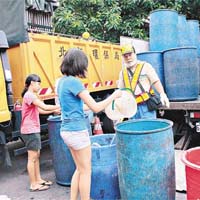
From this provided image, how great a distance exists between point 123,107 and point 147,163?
2.49ft

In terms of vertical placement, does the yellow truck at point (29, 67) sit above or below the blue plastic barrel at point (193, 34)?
below

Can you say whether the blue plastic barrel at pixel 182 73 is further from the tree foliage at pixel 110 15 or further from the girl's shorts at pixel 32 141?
the tree foliage at pixel 110 15

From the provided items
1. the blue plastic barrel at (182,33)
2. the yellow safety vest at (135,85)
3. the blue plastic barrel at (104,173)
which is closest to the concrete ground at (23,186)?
the blue plastic barrel at (104,173)

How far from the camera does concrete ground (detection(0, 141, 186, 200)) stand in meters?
3.72

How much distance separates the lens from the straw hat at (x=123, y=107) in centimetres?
320

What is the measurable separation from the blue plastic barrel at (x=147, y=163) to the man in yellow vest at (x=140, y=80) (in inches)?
31.3

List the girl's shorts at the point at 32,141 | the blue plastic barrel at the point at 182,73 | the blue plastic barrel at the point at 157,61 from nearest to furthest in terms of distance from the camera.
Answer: the girl's shorts at the point at 32,141
the blue plastic barrel at the point at 182,73
the blue plastic barrel at the point at 157,61

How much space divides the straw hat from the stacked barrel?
5.38 feet

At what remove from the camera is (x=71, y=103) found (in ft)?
A: 8.94

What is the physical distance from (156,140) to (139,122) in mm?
520

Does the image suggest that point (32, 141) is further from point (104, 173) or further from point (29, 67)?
point (29, 67)

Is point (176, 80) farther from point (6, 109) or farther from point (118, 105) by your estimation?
point (6, 109)

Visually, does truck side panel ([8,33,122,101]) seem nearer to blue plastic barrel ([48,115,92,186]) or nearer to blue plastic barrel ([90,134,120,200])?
blue plastic barrel ([48,115,92,186])

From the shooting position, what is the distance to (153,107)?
3.58 meters
